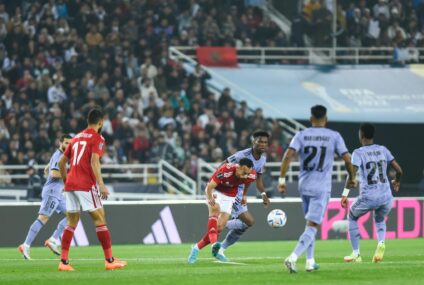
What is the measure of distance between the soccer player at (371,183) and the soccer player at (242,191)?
1473 mm

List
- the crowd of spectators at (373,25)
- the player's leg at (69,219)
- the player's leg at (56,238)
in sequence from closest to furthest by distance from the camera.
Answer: the player's leg at (69,219) → the player's leg at (56,238) → the crowd of spectators at (373,25)

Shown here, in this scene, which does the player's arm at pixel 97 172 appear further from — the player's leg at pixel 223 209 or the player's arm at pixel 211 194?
the player's leg at pixel 223 209

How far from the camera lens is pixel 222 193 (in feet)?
64.8

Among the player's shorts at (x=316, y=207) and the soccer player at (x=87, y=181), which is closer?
the player's shorts at (x=316, y=207)

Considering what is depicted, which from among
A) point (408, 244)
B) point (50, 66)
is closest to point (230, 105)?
point (50, 66)

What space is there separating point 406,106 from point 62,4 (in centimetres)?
1122

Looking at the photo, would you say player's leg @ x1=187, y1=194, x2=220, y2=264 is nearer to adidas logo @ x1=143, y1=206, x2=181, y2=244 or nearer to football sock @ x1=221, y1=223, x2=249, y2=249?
football sock @ x1=221, y1=223, x2=249, y2=249

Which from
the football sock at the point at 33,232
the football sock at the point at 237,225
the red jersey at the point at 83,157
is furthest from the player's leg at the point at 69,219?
the football sock at the point at 33,232

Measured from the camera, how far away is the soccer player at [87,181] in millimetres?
17406

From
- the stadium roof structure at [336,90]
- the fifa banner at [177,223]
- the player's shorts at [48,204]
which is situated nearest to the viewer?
the player's shorts at [48,204]

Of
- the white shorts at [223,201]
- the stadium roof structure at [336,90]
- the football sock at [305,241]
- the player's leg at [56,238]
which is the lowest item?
the stadium roof structure at [336,90]

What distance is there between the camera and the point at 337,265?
60.3ft

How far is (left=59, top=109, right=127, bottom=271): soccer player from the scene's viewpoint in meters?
17.4

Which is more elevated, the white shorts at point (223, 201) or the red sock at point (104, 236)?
the red sock at point (104, 236)
